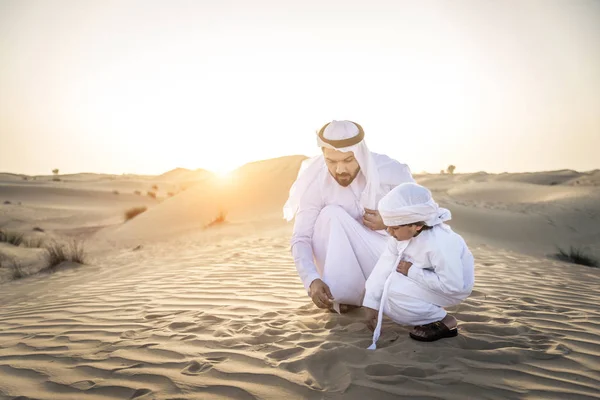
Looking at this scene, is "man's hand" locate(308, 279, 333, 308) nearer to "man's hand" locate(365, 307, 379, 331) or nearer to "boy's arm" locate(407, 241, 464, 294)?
"man's hand" locate(365, 307, 379, 331)

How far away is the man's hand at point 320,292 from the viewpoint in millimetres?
3234

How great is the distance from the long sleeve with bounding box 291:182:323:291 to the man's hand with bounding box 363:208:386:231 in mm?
455

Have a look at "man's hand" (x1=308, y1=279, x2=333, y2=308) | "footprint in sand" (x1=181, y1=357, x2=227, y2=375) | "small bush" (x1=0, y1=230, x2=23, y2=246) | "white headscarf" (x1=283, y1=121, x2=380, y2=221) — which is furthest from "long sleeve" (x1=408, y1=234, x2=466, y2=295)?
"small bush" (x1=0, y1=230, x2=23, y2=246)

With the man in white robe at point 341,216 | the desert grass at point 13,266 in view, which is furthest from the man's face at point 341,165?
the desert grass at point 13,266

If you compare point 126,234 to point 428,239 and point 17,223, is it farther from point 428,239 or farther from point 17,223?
point 428,239

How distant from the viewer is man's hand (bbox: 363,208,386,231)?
3504mm

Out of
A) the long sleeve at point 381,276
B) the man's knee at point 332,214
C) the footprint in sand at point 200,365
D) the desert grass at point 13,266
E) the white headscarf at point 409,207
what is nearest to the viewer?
the footprint in sand at point 200,365

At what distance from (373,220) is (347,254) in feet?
1.10

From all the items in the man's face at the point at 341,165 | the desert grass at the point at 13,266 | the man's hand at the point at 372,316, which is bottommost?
the desert grass at the point at 13,266

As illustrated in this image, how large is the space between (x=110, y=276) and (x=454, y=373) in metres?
5.42

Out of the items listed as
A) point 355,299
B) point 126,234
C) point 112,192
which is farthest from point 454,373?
point 112,192

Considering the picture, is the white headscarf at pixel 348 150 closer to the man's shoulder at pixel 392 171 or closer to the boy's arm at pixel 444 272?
the man's shoulder at pixel 392 171

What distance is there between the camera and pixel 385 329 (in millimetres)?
3156

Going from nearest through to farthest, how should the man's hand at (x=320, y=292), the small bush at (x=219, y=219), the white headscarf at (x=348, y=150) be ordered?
the man's hand at (x=320, y=292)
the white headscarf at (x=348, y=150)
the small bush at (x=219, y=219)
